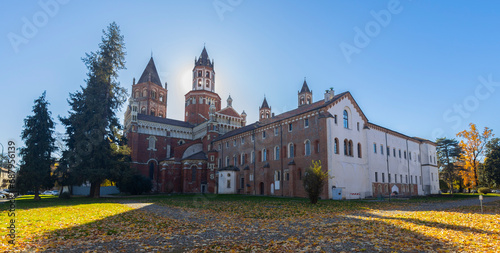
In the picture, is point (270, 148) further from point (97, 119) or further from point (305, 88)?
point (305, 88)

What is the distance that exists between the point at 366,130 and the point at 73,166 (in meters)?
35.5

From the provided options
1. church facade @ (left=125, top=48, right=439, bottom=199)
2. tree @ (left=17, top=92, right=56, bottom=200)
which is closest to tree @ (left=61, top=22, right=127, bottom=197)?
tree @ (left=17, top=92, right=56, bottom=200)

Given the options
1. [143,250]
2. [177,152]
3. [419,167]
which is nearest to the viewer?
[143,250]

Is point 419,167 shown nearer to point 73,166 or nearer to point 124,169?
point 124,169

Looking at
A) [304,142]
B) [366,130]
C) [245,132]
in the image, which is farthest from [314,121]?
[245,132]

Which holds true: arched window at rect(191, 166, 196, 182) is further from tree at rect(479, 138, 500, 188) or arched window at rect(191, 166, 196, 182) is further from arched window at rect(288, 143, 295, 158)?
tree at rect(479, 138, 500, 188)

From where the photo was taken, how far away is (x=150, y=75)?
235 ft

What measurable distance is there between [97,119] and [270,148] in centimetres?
2175

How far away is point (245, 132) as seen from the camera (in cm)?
4725

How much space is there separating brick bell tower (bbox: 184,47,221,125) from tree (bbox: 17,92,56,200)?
3384 cm

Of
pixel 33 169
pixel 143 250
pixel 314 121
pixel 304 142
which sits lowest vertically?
pixel 143 250

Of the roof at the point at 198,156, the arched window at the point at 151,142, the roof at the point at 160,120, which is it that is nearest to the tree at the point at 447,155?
the roof at the point at 198,156

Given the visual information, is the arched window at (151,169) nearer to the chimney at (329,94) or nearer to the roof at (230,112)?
the roof at (230,112)

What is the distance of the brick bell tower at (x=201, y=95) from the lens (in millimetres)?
66938
